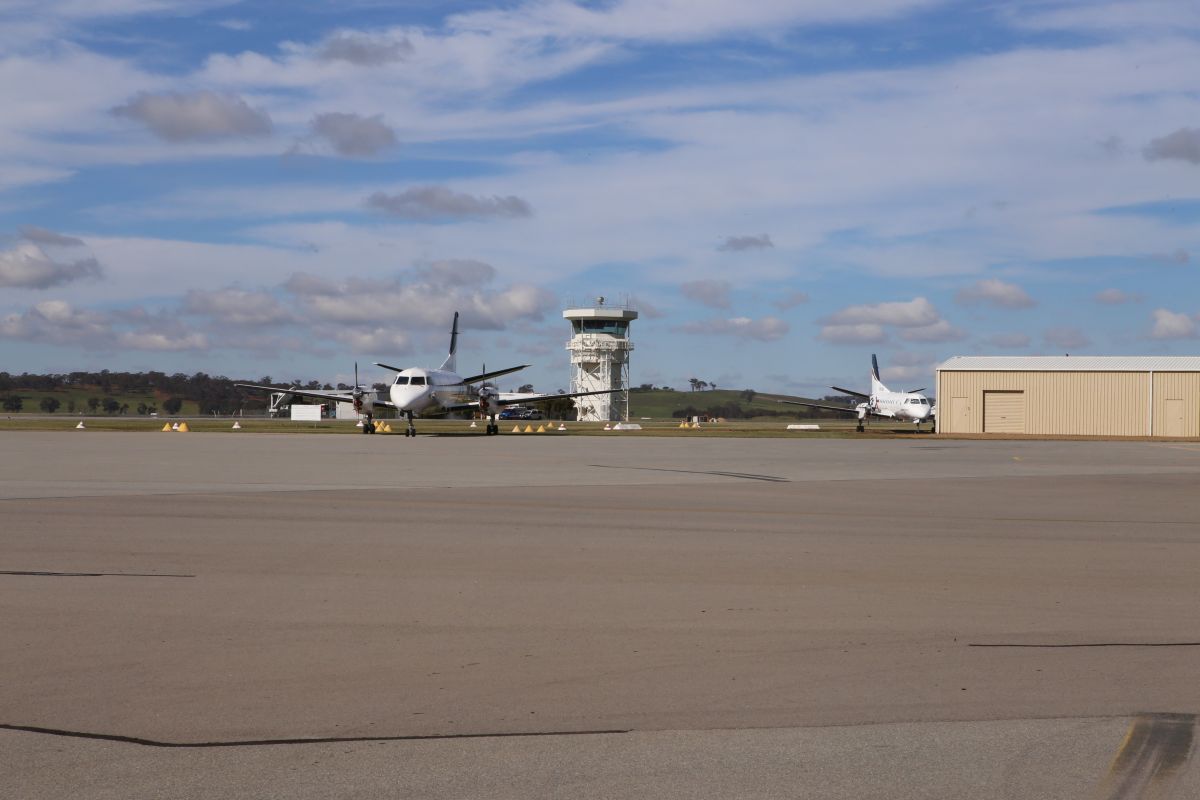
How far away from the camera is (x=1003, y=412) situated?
2682 inches

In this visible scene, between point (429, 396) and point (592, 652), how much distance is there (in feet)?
159

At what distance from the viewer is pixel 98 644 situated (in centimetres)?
753

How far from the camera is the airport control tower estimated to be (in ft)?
359

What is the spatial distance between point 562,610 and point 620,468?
61.2ft

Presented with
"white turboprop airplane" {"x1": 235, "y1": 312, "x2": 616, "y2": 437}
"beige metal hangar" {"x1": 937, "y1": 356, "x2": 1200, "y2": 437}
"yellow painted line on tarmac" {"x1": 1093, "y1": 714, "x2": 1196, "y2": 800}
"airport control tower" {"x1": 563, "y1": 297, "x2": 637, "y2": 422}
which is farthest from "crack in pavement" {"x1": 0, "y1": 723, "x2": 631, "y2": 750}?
"airport control tower" {"x1": 563, "y1": 297, "x2": 637, "y2": 422}

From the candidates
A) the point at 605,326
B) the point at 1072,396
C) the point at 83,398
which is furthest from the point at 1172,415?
the point at 83,398

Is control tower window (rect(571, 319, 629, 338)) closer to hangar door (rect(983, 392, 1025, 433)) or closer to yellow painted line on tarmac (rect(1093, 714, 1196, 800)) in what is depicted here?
hangar door (rect(983, 392, 1025, 433))

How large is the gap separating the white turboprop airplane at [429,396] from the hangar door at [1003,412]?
26868mm

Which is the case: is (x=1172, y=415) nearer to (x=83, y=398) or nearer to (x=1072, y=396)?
(x=1072, y=396)

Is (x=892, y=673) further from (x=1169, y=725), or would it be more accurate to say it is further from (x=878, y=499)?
(x=878, y=499)

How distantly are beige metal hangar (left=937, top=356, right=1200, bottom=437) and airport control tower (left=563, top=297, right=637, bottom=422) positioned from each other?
148ft

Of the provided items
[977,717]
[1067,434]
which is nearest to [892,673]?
[977,717]

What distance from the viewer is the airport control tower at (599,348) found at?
10938 cm

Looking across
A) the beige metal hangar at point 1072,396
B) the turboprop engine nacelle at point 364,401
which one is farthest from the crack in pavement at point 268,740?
the beige metal hangar at point 1072,396
